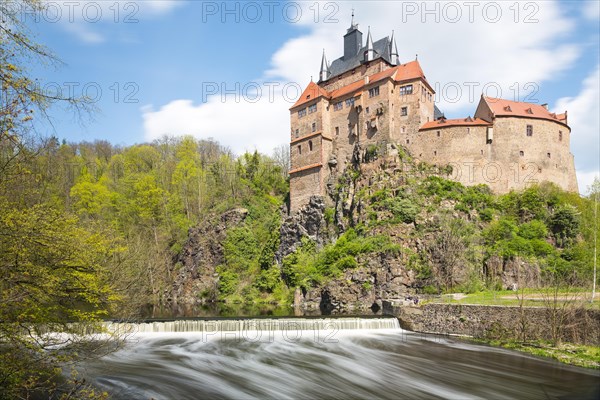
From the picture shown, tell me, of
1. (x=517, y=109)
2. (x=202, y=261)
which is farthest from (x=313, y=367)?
(x=517, y=109)

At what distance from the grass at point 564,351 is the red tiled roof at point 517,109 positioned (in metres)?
28.5

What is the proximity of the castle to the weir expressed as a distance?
22.6m

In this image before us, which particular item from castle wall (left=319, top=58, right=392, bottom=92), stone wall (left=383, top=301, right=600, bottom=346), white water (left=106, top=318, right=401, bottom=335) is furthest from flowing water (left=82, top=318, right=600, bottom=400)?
A: castle wall (left=319, top=58, right=392, bottom=92)

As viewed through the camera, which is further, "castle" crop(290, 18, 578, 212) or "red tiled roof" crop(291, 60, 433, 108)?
"red tiled roof" crop(291, 60, 433, 108)

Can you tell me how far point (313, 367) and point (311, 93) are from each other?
38512 mm

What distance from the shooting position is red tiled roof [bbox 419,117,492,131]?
39.2m

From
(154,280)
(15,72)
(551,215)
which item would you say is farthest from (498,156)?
(15,72)

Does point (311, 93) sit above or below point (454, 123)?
above

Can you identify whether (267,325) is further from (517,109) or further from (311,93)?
(517,109)

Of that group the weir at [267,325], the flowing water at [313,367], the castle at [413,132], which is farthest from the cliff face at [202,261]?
the flowing water at [313,367]

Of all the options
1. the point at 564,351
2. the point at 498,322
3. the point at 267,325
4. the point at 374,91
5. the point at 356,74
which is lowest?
the point at 267,325

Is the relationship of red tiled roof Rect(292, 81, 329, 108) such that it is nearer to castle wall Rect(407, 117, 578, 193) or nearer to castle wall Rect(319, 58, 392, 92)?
castle wall Rect(319, 58, 392, 92)

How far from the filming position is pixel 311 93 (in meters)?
47.9

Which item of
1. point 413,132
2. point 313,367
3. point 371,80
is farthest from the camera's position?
point 371,80
